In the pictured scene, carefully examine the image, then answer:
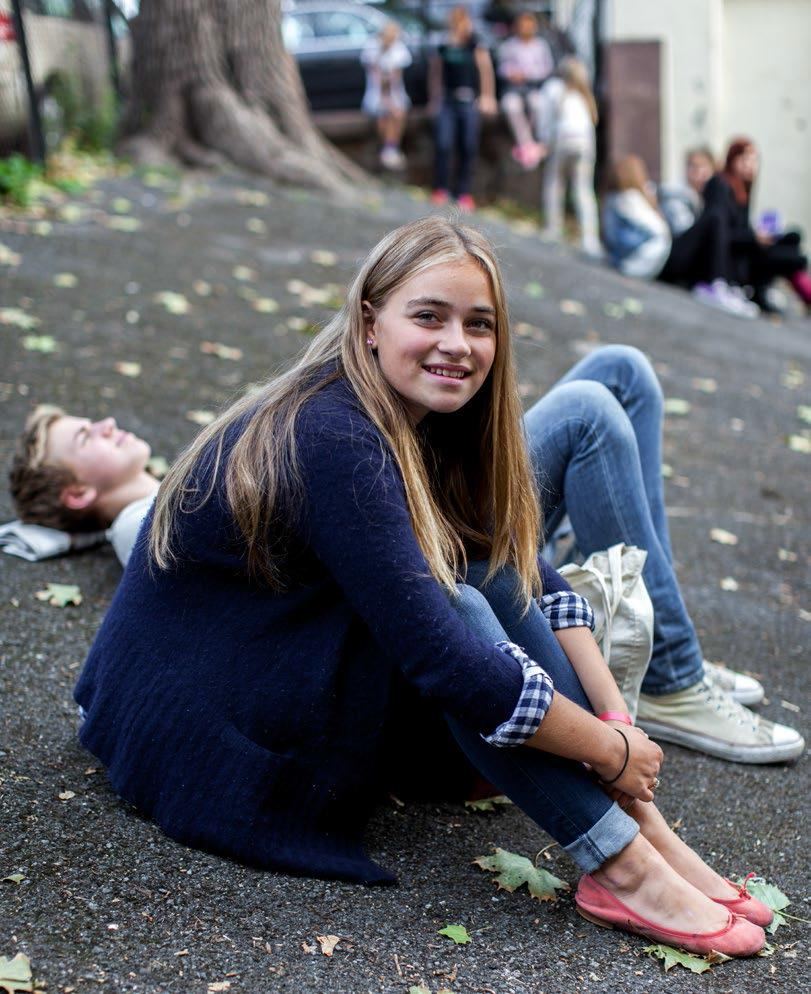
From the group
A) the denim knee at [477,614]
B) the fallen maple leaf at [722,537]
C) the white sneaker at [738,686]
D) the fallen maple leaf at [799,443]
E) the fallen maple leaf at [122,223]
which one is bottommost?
the fallen maple leaf at [799,443]

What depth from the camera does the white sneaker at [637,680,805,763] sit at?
3184 millimetres

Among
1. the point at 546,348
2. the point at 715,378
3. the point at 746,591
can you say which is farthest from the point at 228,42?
the point at 746,591

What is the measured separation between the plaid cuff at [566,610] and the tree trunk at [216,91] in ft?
25.4

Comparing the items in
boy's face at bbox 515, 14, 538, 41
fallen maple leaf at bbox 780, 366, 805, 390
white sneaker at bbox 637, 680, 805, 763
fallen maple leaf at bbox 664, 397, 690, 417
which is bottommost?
fallen maple leaf at bbox 780, 366, 805, 390

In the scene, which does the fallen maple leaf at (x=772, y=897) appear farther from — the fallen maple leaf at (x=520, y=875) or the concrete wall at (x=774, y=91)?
the concrete wall at (x=774, y=91)

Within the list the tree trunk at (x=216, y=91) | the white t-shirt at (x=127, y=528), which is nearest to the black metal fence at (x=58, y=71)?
the tree trunk at (x=216, y=91)

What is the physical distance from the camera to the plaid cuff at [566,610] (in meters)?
2.59

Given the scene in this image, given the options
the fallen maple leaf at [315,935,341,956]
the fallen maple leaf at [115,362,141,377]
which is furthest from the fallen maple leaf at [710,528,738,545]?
the fallen maple leaf at [315,935,341,956]

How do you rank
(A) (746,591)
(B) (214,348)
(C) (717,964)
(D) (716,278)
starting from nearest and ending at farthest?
(C) (717,964) < (A) (746,591) < (B) (214,348) < (D) (716,278)

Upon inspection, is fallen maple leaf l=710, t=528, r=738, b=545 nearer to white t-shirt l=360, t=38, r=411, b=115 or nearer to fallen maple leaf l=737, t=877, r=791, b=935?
fallen maple leaf l=737, t=877, r=791, b=935

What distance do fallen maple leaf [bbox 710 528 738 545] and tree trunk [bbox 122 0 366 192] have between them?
5.72 m

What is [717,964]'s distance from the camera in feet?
7.68

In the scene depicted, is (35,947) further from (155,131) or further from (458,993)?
(155,131)

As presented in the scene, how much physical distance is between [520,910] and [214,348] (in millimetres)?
4411
